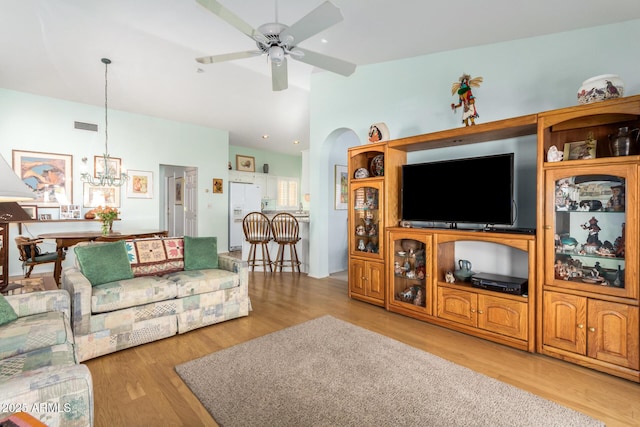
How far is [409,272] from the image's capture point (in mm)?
3332

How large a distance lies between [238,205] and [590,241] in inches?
274

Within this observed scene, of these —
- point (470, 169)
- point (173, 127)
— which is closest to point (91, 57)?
point (173, 127)

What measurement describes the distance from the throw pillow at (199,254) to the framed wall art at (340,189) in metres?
2.44

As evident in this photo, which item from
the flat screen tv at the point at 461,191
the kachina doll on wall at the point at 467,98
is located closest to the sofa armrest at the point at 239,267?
the flat screen tv at the point at 461,191

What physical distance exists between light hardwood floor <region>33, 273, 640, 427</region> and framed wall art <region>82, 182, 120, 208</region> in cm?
403

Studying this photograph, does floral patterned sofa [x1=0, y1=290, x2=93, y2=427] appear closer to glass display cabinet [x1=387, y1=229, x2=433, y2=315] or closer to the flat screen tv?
glass display cabinet [x1=387, y1=229, x2=433, y2=315]

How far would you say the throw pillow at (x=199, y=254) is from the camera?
3285 mm

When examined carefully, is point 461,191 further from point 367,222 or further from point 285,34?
point 285,34

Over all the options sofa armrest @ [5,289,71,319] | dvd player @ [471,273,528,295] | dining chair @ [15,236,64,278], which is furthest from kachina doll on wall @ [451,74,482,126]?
dining chair @ [15,236,64,278]

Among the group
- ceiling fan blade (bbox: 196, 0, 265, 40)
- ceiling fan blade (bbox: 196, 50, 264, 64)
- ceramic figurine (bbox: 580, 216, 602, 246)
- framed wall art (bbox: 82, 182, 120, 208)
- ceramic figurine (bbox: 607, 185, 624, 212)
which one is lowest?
ceramic figurine (bbox: 580, 216, 602, 246)

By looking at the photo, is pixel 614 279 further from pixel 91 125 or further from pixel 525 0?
pixel 91 125

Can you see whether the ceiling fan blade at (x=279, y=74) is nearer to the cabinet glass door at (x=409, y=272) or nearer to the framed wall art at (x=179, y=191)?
the cabinet glass door at (x=409, y=272)

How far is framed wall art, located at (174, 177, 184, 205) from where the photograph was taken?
7.67 m

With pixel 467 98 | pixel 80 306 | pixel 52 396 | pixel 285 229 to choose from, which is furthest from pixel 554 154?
pixel 80 306
